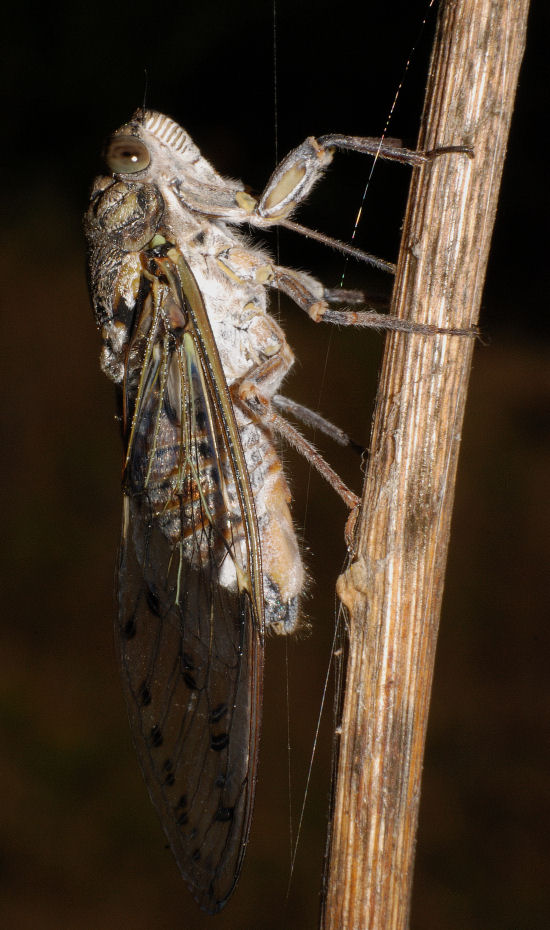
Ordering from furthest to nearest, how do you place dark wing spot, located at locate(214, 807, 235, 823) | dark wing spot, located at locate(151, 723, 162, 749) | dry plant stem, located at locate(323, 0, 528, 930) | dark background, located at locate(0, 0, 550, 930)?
dark background, located at locate(0, 0, 550, 930)
dark wing spot, located at locate(151, 723, 162, 749)
dark wing spot, located at locate(214, 807, 235, 823)
dry plant stem, located at locate(323, 0, 528, 930)

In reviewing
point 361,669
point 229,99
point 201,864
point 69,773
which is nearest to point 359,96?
point 229,99

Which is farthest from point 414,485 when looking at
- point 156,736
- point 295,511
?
point 295,511

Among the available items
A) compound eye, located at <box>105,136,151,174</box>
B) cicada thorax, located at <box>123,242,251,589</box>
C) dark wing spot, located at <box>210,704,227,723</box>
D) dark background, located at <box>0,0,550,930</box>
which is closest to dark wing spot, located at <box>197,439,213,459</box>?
cicada thorax, located at <box>123,242,251,589</box>

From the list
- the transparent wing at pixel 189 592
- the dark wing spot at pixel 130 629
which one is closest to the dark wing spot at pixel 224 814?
the transparent wing at pixel 189 592

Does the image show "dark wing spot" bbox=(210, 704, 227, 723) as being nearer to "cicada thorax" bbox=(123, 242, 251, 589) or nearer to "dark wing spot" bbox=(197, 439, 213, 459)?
"cicada thorax" bbox=(123, 242, 251, 589)

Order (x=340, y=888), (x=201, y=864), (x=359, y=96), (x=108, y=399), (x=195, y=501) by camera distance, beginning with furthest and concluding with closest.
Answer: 1. (x=108, y=399)
2. (x=359, y=96)
3. (x=195, y=501)
4. (x=201, y=864)
5. (x=340, y=888)

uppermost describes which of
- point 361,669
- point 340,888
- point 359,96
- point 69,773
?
point 359,96

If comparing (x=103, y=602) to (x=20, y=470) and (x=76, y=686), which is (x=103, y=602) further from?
(x=20, y=470)
